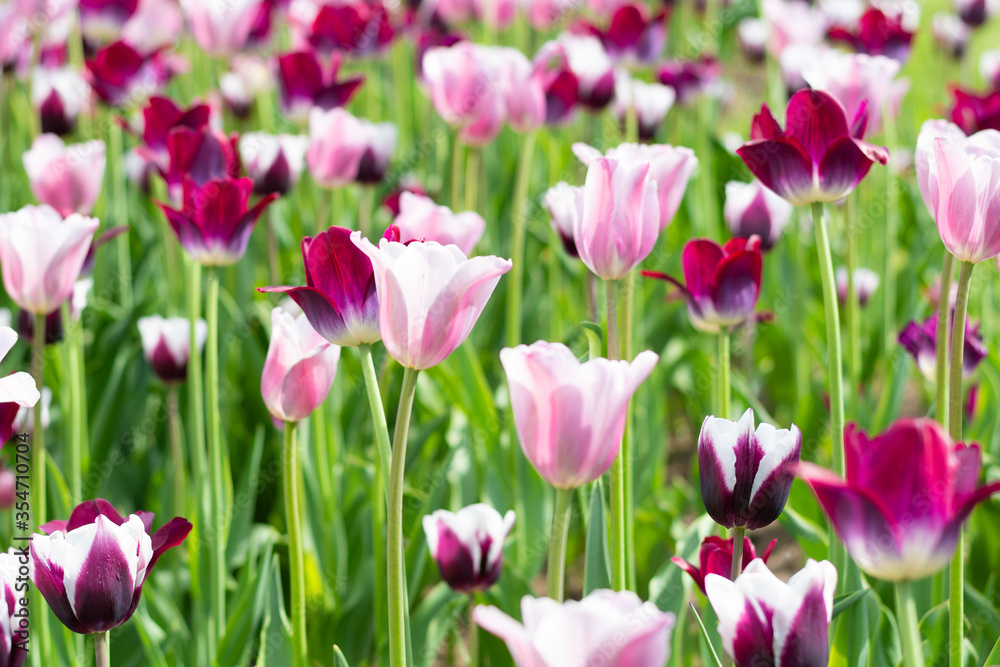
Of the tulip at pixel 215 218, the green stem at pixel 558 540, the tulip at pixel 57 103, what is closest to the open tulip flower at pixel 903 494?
the green stem at pixel 558 540

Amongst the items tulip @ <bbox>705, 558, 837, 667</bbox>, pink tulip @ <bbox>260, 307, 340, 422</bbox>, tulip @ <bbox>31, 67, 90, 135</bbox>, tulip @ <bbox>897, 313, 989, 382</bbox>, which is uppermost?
tulip @ <bbox>31, 67, 90, 135</bbox>

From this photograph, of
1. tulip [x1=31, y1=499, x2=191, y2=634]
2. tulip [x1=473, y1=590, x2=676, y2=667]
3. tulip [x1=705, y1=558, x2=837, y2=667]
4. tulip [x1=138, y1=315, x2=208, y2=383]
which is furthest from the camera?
tulip [x1=138, y1=315, x2=208, y2=383]

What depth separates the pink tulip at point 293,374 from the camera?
3.64 feet

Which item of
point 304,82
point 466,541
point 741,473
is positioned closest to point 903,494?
point 741,473

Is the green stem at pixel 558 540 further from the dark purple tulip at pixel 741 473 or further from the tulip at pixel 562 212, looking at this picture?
the tulip at pixel 562 212

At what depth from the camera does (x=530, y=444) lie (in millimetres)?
837

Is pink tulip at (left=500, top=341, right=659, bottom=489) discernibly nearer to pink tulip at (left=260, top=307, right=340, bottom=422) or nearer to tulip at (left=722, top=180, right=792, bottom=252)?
pink tulip at (left=260, top=307, right=340, bottom=422)

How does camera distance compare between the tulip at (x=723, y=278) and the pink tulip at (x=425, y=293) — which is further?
the tulip at (x=723, y=278)

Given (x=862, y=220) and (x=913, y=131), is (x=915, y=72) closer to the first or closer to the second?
(x=913, y=131)

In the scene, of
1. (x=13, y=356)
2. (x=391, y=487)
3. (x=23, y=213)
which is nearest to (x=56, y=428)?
(x=13, y=356)

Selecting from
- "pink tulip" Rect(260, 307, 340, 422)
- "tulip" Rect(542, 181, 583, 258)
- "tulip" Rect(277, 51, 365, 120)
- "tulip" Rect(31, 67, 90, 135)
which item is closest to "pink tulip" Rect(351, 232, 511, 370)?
"pink tulip" Rect(260, 307, 340, 422)

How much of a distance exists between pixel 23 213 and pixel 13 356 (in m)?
0.96

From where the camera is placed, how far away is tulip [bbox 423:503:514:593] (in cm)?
122

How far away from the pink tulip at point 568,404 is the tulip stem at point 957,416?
0.38 metres
